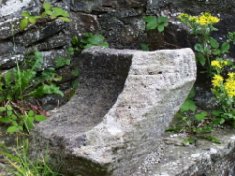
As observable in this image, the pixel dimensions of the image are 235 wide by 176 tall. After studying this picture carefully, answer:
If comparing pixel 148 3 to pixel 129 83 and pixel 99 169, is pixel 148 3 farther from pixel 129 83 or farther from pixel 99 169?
pixel 99 169

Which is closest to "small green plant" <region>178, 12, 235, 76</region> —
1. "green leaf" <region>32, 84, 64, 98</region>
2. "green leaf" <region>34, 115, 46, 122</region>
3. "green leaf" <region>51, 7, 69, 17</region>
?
"green leaf" <region>51, 7, 69, 17</region>

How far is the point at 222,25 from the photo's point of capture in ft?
10.2

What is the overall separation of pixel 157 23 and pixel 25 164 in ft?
4.50

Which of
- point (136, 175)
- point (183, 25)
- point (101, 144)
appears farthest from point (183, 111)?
point (101, 144)

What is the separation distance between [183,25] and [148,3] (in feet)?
1.18

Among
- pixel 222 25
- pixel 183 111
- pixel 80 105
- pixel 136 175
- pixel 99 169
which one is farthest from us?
pixel 222 25

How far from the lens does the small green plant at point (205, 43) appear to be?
2867mm

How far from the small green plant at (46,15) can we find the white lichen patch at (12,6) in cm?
5

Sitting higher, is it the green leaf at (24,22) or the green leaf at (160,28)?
the green leaf at (24,22)

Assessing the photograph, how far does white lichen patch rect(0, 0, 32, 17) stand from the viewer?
114 inches

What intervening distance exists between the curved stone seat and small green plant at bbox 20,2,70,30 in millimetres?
613

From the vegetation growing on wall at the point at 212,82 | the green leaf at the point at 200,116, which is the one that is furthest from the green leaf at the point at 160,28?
the green leaf at the point at 200,116

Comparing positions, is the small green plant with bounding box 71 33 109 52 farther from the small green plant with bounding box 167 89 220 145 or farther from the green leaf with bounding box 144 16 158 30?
the small green plant with bounding box 167 89 220 145

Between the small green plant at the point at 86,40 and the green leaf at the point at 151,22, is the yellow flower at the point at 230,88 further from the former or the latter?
the small green plant at the point at 86,40
